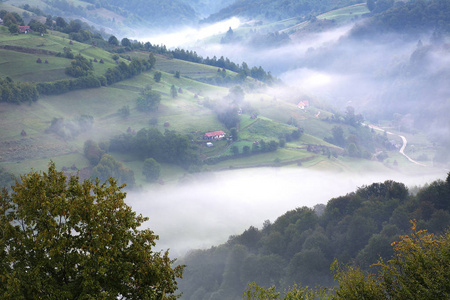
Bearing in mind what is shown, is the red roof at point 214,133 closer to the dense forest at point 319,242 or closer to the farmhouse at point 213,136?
the farmhouse at point 213,136

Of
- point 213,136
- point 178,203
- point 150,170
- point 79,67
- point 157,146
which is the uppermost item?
point 79,67

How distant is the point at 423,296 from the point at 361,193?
186ft

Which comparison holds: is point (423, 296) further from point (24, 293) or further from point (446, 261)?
point (24, 293)

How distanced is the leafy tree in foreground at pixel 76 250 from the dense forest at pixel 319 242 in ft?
135

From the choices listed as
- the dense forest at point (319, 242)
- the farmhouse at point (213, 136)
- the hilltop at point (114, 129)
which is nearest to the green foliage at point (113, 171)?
the hilltop at point (114, 129)

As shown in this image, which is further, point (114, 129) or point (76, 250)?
point (114, 129)

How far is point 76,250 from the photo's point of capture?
61.5 ft

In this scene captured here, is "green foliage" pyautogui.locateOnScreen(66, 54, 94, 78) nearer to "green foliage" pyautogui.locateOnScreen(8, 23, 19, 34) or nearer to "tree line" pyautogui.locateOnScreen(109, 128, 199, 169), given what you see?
"green foliage" pyautogui.locateOnScreen(8, 23, 19, 34)

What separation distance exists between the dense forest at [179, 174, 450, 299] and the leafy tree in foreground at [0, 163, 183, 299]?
41.1 metres

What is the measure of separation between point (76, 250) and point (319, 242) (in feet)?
165

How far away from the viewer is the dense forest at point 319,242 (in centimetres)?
5797

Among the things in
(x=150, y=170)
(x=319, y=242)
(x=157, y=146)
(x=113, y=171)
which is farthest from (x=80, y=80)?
(x=319, y=242)

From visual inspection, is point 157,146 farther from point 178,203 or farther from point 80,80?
point 80,80

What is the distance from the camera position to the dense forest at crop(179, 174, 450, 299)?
58.0 m
